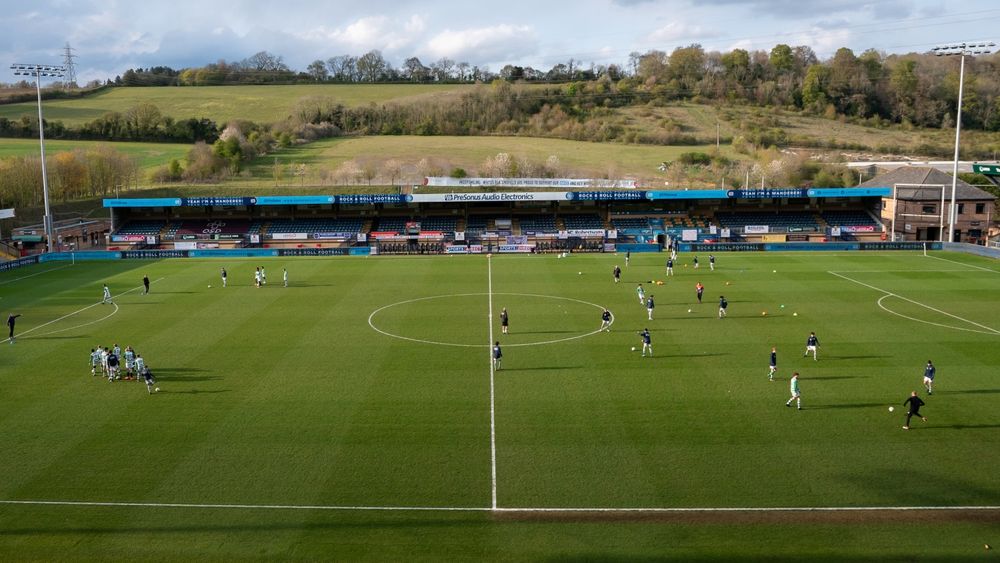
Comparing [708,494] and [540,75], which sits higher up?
[540,75]

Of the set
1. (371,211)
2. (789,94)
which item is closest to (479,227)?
(371,211)

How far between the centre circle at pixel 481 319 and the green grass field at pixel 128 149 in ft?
247

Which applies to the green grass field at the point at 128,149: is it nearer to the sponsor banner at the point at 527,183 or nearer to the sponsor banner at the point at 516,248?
the sponsor banner at the point at 527,183

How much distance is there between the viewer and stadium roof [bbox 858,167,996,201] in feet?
227

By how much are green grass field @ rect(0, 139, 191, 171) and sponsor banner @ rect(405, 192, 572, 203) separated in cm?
4910

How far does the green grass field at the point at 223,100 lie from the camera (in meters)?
125

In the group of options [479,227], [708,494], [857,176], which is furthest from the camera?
[857,176]

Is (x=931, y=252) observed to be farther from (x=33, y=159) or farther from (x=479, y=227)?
(x=33, y=159)

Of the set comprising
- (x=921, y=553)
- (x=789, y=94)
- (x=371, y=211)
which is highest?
(x=789, y=94)

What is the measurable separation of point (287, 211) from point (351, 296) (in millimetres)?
35992

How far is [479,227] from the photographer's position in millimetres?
75375

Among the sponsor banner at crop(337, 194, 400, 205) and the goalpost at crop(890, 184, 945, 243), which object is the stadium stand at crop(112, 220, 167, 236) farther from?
the goalpost at crop(890, 184, 945, 243)

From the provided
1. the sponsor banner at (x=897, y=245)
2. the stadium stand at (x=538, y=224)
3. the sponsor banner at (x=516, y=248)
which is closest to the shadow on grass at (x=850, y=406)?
the sponsor banner at (x=516, y=248)

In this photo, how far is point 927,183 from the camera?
70812 mm
